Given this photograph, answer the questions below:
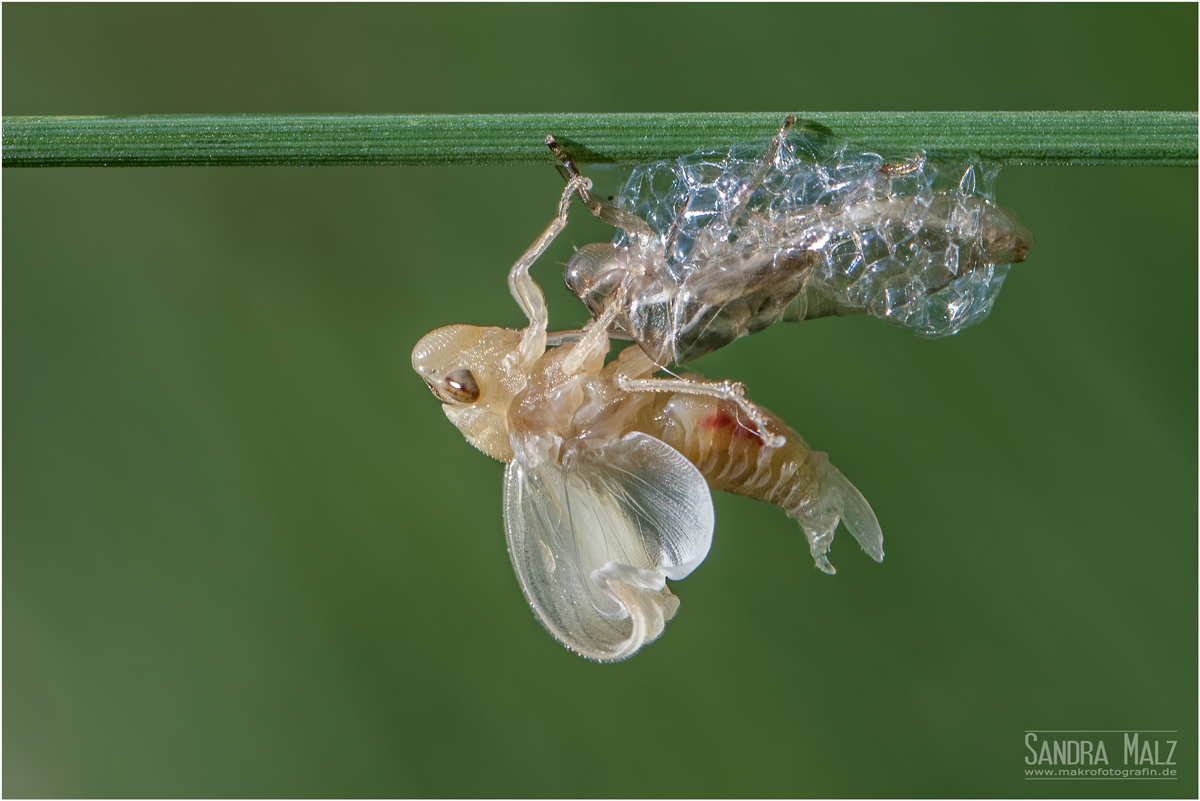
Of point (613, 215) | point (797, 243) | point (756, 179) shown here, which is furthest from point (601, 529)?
point (756, 179)

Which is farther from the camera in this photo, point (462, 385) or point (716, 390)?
point (462, 385)

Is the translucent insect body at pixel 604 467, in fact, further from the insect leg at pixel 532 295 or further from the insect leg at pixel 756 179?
the insect leg at pixel 756 179

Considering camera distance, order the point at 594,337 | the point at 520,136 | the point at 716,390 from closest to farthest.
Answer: the point at 520,136 → the point at 716,390 → the point at 594,337

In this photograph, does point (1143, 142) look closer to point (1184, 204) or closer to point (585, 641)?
point (1184, 204)

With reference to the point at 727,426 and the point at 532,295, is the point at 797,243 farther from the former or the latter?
the point at 532,295

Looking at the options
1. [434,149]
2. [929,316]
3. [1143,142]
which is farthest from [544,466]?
[1143,142]

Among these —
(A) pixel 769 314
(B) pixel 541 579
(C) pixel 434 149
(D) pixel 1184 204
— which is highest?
(D) pixel 1184 204

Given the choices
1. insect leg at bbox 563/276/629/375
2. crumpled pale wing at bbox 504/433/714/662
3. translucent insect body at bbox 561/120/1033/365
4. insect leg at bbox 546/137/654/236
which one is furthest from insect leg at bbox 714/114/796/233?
crumpled pale wing at bbox 504/433/714/662

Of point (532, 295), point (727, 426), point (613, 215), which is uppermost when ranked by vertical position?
point (613, 215)
